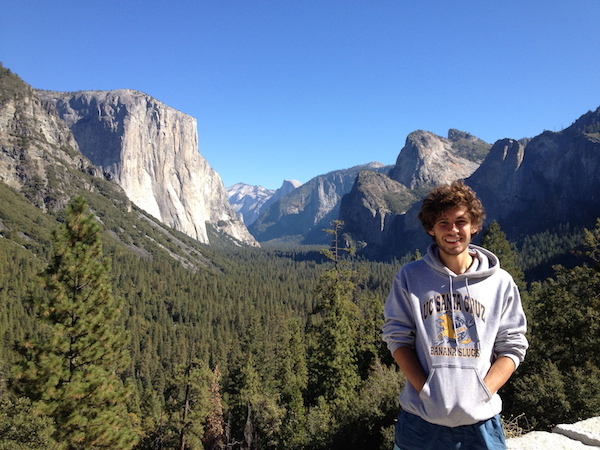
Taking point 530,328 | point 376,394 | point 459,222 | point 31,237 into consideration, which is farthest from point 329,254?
point 31,237

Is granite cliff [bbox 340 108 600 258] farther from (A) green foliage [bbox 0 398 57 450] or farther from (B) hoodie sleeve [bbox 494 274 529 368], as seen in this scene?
(A) green foliage [bbox 0 398 57 450]

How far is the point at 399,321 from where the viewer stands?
116 inches

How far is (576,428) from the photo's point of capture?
5.69 metres

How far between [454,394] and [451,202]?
4.79 ft

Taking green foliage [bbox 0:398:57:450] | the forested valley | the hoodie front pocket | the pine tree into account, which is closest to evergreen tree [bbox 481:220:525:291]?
the forested valley

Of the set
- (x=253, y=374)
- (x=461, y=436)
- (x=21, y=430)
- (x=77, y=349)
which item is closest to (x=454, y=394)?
(x=461, y=436)

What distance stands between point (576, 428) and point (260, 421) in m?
26.1

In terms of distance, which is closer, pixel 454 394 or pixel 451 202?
pixel 454 394

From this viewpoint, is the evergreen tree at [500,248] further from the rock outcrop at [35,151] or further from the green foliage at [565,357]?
the rock outcrop at [35,151]

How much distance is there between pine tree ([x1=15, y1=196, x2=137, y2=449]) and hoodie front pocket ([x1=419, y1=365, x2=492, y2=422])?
1301cm

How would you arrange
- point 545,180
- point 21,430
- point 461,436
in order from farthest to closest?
1. point 545,180
2. point 21,430
3. point 461,436

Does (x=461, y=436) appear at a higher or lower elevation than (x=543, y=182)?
lower

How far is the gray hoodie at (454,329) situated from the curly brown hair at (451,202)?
342 mm

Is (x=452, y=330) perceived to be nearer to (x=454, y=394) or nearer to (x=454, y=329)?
(x=454, y=329)
